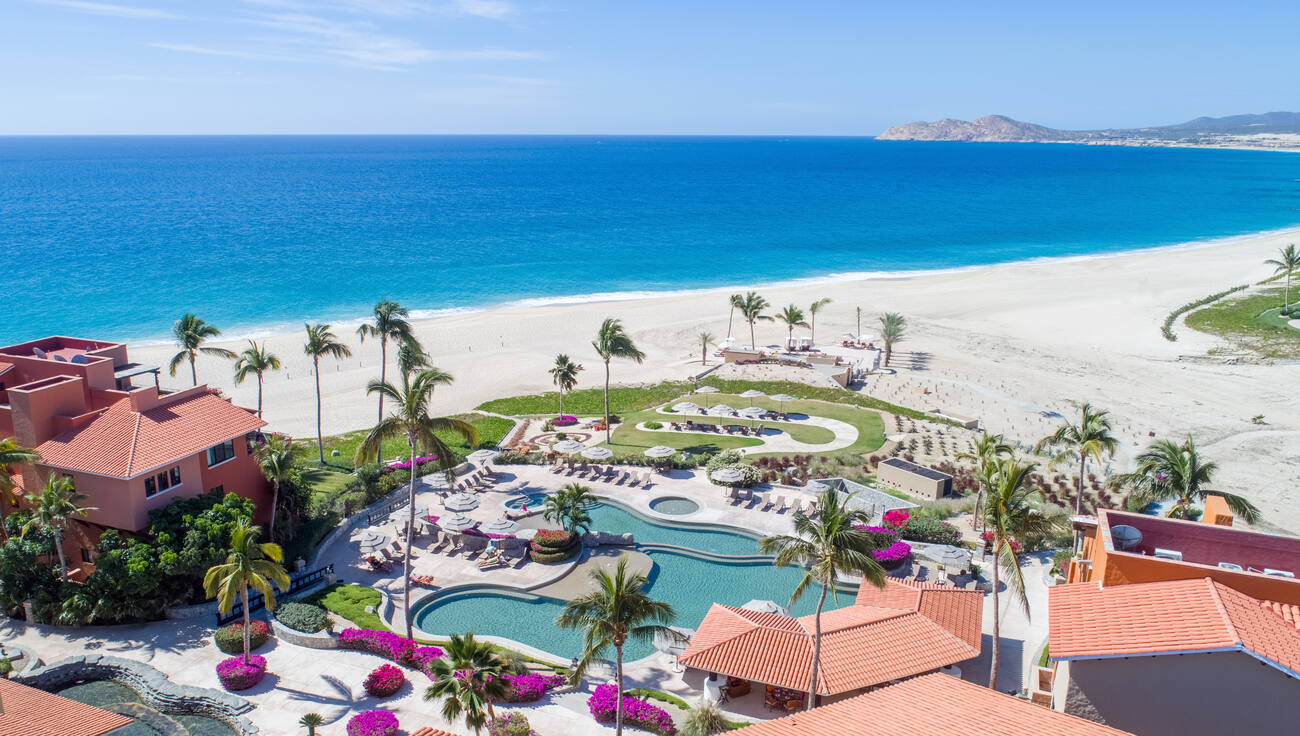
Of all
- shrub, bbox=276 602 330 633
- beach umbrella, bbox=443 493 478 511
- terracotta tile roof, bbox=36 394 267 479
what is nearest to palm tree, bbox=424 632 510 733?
shrub, bbox=276 602 330 633

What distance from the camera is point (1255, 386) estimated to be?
53.8 meters

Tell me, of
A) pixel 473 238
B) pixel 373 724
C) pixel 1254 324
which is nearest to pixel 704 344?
pixel 373 724

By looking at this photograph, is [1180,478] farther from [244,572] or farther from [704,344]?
[704,344]

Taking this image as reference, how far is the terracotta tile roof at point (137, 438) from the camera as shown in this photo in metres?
26.3

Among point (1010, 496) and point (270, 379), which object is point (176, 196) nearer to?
point (270, 379)

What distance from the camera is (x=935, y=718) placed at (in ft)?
53.2

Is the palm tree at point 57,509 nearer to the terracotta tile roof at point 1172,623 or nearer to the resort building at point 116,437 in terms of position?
the resort building at point 116,437

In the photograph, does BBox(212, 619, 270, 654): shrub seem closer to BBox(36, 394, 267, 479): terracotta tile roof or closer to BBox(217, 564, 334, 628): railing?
BBox(217, 564, 334, 628): railing

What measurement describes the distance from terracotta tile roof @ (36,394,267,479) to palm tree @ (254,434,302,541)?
4.00ft

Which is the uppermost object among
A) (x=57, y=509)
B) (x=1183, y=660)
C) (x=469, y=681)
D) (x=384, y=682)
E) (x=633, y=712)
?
(x=1183, y=660)

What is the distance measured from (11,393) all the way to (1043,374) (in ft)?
194

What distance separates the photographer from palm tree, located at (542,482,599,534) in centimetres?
3198

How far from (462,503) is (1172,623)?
24.7m

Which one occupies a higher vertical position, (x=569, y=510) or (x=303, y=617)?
(x=569, y=510)
